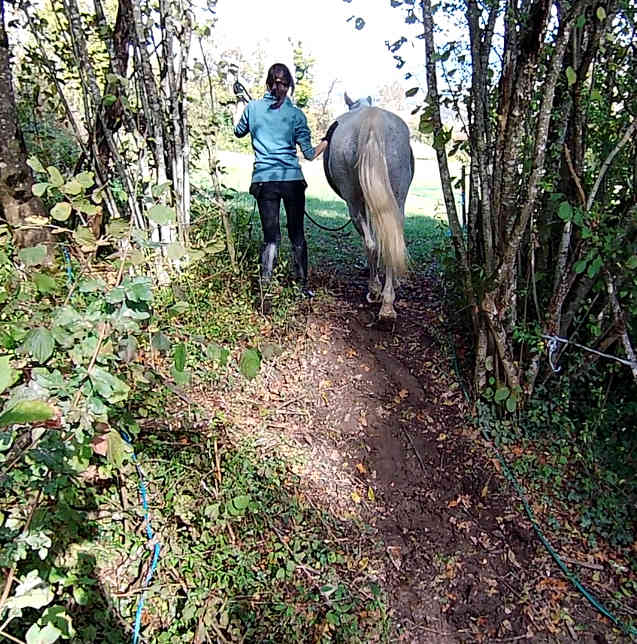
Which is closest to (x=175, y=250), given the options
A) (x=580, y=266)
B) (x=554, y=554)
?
(x=580, y=266)

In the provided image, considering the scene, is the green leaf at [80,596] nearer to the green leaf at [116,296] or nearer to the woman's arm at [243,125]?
the green leaf at [116,296]

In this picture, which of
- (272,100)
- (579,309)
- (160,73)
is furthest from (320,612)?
(160,73)

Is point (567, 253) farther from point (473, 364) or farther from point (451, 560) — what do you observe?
point (451, 560)

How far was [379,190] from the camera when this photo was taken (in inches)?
154

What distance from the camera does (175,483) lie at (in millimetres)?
2650

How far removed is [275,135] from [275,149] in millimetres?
108

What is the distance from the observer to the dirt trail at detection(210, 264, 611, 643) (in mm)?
2479

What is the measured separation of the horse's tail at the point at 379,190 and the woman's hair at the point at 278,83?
0.65 metres

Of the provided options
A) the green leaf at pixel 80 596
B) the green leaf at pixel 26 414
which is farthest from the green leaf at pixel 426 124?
the green leaf at pixel 80 596

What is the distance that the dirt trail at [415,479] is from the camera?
248 cm

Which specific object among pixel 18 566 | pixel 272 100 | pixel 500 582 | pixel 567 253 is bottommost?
pixel 500 582

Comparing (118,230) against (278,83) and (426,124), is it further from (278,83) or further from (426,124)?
(278,83)

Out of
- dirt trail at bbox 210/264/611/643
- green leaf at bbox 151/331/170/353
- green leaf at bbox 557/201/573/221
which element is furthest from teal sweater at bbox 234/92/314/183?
green leaf at bbox 151/331/170/353

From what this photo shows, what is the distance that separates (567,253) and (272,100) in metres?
2.50
